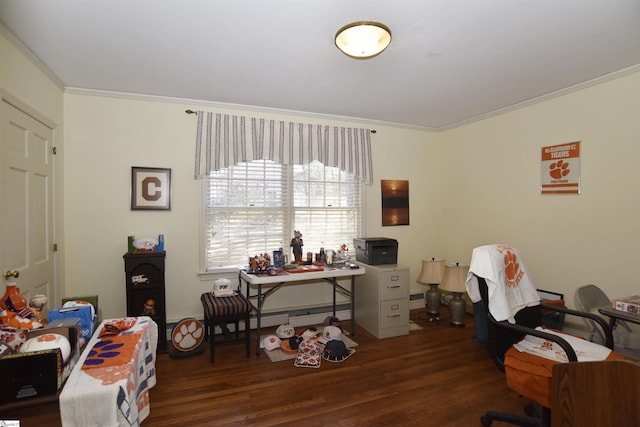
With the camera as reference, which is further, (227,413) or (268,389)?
(268,389)

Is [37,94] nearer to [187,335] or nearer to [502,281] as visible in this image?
[187,335]

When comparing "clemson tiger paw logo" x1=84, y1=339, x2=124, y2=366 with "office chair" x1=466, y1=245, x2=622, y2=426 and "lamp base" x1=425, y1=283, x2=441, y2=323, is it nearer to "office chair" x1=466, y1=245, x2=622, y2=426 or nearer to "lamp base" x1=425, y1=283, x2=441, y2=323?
"office chair" x1=466, y1=245, x2=622, y2=426

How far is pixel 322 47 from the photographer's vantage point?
236 centimetres

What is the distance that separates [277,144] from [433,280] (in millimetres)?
2551

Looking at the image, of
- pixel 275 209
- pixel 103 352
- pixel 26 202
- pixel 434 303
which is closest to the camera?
pixel 103 352

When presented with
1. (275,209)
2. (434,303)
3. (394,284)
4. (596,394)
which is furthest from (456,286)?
(596,394)

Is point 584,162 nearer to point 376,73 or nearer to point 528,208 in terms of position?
point 528,208

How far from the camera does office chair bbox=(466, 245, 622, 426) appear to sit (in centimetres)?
179

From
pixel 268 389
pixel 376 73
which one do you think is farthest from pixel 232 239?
pixel 376 73

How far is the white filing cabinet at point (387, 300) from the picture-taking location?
3.55m

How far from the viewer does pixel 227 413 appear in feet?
7.37

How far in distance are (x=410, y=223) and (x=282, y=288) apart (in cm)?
203

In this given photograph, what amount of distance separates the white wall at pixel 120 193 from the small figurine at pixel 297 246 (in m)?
0.50

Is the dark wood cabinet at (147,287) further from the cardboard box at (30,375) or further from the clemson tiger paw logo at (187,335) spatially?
the cardboard box at (30,375)
